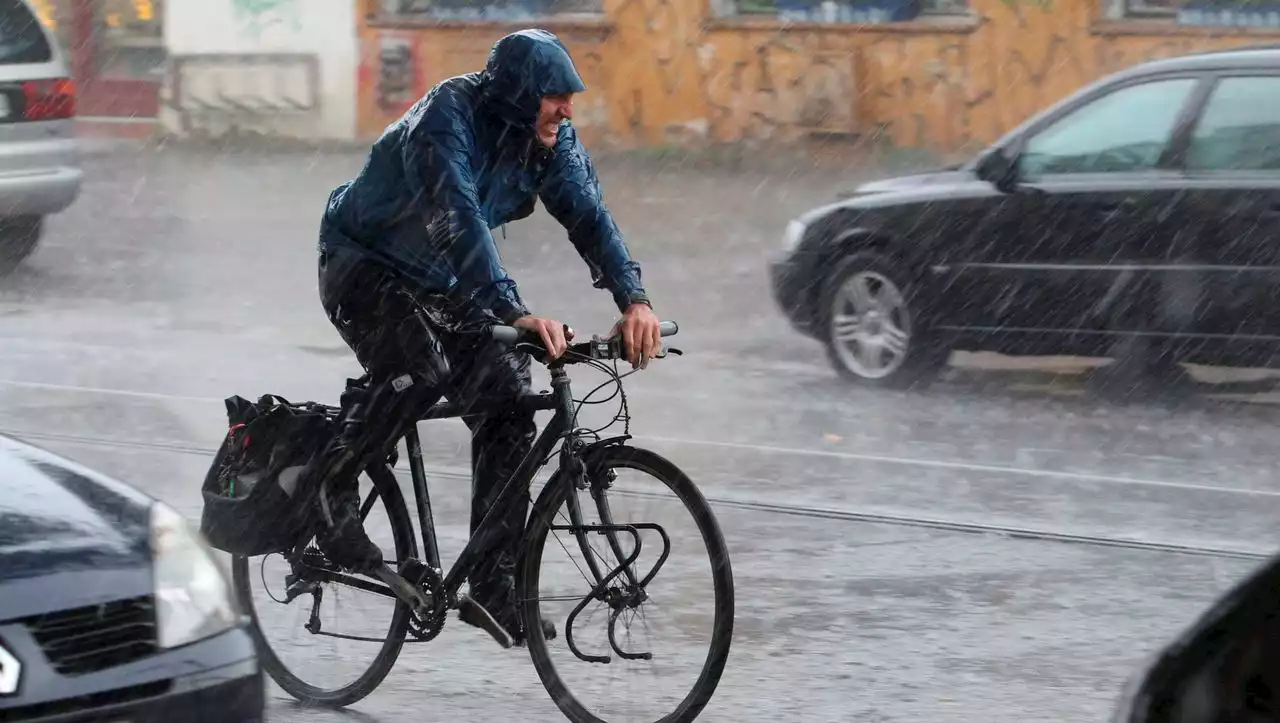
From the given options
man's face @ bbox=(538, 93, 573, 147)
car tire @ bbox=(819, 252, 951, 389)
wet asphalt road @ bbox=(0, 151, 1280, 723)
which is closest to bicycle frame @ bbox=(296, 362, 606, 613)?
wet asphalt road @ bbox=(0, 151, 1280, 723)

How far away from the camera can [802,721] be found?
201 inches

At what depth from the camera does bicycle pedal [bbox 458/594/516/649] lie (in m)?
4.95

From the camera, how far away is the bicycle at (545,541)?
15.3 feet

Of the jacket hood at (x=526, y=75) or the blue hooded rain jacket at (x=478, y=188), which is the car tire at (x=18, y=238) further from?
the jacket hood at (x=526, y=75)

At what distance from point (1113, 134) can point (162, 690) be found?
7.24m

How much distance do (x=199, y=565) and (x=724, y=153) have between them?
1692 centimetres

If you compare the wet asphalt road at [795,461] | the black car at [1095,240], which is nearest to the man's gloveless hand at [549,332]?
the wet asphalt road at [795,461]

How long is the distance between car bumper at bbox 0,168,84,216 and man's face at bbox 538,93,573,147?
32.3ft

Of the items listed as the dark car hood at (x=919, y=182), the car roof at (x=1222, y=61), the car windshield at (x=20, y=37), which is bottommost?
the car windshield at (x=20, y=37)

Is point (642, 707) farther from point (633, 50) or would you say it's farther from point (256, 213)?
point (633, 50)

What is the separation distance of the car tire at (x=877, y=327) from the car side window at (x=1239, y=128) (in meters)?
1.47

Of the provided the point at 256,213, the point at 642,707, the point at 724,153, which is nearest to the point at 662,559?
the point at 642,707

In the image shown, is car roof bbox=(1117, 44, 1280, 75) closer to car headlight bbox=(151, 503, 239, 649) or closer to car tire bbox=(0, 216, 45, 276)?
car headlight bbox=(151, 503, 239, 649)

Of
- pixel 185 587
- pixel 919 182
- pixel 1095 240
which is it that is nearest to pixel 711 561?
pixel 185 587
